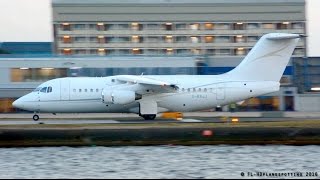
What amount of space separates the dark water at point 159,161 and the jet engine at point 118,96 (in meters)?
19.7

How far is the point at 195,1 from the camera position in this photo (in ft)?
428

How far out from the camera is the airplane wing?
59.1 meters

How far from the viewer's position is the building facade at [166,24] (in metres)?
130

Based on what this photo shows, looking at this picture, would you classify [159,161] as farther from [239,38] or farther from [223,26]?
[239,38]

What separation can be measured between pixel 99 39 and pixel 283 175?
109 meters

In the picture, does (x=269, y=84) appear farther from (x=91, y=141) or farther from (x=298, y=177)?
(x=298, y=177)

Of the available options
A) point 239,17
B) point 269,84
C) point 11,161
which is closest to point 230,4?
point 239,17

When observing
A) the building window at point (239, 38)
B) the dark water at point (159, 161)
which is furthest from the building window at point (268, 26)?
the dark water at point (159, 161)

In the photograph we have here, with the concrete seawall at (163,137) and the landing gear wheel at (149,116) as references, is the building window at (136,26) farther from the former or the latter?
the concrete seawall at (163,137)

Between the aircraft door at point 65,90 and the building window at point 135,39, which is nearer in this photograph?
the aircraft door at point 65,90

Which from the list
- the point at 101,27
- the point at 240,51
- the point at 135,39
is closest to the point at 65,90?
the point at 101,27

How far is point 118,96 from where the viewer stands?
58562 mm

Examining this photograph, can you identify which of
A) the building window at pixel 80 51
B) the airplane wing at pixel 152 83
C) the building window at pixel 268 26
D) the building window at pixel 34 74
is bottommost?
the airplane wing at pixel 152 83

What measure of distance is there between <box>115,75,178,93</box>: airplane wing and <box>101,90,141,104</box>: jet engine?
3.46 ft
